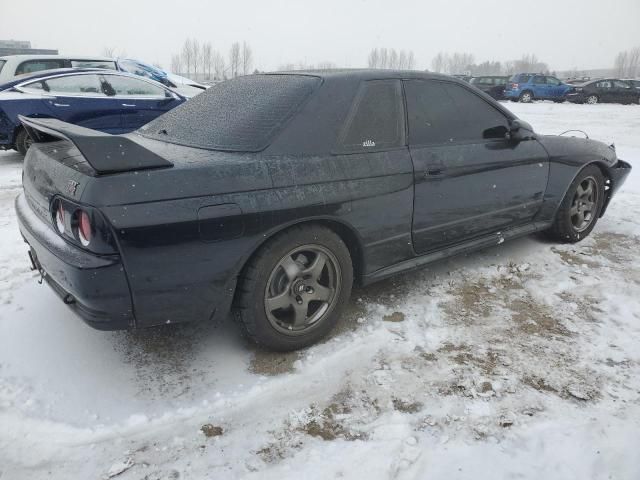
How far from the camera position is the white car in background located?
8766 mm

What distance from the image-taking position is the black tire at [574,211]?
164 inches

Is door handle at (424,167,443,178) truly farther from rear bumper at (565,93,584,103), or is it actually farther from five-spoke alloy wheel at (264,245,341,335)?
rear bumper at (565,93,584,103)

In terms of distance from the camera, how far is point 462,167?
3.19 metres

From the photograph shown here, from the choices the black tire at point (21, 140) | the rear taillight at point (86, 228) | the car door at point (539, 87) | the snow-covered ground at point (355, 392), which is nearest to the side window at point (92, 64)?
the black tire at point (21, 140)

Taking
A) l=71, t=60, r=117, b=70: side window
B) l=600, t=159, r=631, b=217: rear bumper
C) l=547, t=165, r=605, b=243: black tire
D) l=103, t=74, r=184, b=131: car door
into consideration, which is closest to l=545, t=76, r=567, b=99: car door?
l=71, t=60, r=117, b=70: side window

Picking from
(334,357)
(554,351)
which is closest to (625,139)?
(554,351)

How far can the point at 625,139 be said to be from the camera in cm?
1128

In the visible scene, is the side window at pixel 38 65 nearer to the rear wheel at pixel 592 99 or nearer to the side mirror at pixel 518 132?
the side mirror at pixel 518 132

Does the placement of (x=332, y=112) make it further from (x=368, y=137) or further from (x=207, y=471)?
(x=207, y=471)

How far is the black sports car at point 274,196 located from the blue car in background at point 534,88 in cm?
2316

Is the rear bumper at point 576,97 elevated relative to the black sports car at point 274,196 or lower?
elevated

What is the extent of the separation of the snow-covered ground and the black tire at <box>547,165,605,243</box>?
86 centimetres

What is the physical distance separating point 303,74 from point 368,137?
0.61 metres

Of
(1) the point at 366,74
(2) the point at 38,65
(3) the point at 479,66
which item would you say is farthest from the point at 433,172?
(3) the point at 479,66
